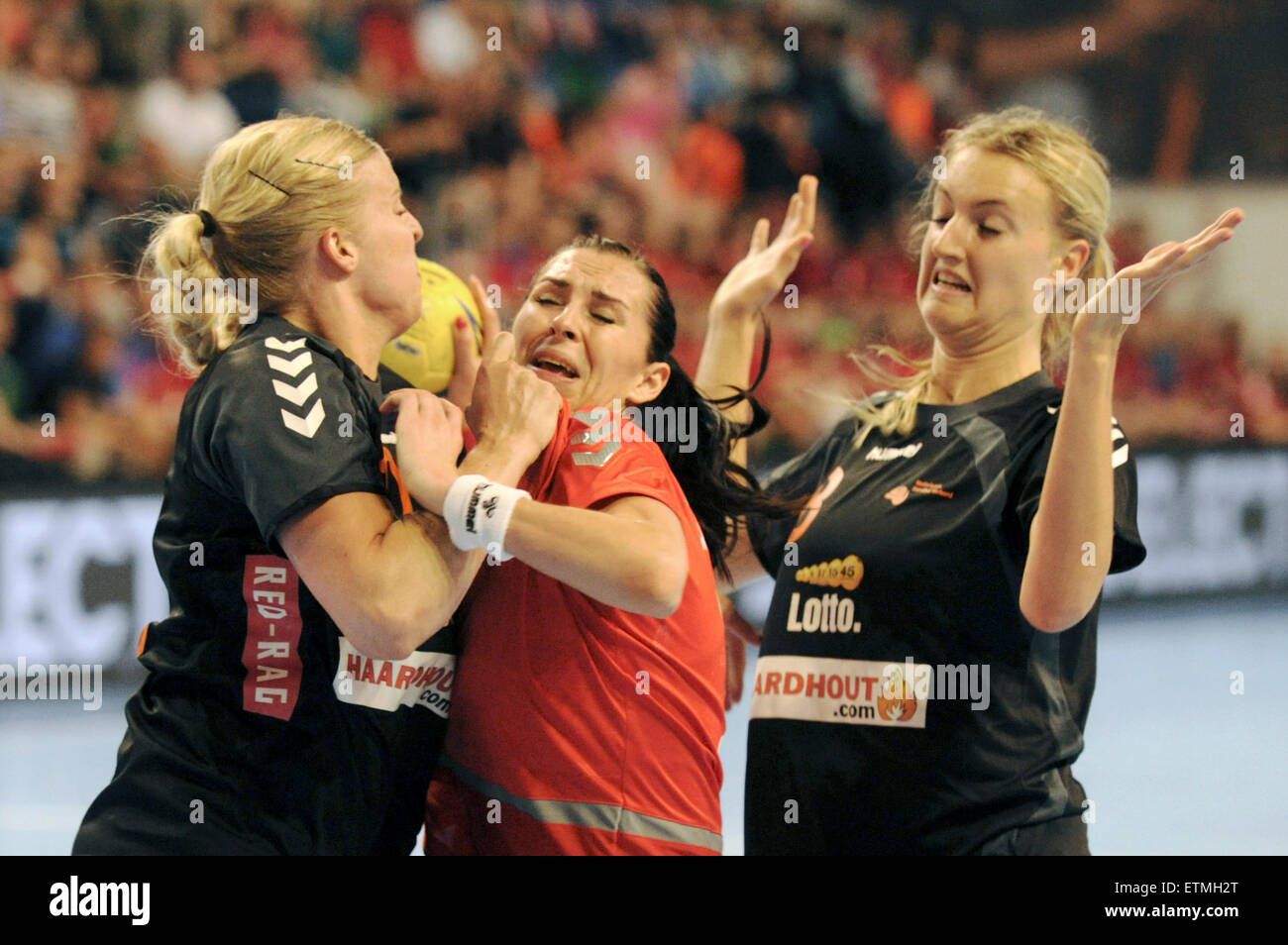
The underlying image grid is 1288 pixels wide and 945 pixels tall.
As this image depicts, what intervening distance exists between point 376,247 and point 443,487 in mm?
580

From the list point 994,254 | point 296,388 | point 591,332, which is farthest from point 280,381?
point 994,254

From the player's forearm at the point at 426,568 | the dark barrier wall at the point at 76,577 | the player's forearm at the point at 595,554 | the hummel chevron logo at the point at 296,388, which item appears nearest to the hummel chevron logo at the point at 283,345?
the hummel chevron logo at the point at 296,388

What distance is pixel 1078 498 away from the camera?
2637 millimetres

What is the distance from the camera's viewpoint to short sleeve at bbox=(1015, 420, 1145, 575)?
279 centimetres

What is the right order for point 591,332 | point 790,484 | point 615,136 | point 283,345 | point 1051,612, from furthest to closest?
point 615,136 → point 790,484 → point 591,332 → point 1051,612 → point 283,345

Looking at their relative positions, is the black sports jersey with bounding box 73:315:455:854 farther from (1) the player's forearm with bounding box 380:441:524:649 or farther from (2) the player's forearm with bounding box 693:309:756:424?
(2) the player's forearm with bounding box 693:309:756:424

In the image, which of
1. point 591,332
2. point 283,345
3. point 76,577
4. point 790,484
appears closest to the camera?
point 283,345

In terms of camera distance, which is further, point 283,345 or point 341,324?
point 341,324

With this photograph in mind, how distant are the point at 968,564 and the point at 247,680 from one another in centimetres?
154

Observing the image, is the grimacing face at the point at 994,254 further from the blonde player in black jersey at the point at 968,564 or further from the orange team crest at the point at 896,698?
the orange team crest at the point at 896,698

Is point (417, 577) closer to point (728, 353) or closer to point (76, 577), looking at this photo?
point (728, 353)

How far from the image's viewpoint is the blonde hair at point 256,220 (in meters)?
2.62

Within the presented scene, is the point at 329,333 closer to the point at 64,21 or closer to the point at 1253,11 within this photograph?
the point at 64,21

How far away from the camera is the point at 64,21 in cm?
905
